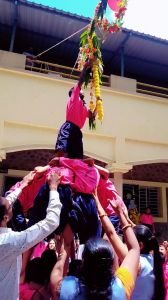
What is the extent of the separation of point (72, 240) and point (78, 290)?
101cm

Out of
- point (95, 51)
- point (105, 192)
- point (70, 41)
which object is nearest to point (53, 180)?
point (105, 192)

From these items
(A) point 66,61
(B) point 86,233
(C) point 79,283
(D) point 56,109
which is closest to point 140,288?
(B) point 86,233

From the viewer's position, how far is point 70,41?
8914mm

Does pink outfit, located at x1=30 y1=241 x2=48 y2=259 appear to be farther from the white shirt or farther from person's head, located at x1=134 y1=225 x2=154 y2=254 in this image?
the white shirt

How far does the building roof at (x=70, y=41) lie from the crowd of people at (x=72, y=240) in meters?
5.29

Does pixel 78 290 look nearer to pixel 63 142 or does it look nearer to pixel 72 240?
pixel 72 240

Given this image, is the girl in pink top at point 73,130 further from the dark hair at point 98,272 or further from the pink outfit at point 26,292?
the dark hair at point 98,272

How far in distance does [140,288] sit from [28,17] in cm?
728

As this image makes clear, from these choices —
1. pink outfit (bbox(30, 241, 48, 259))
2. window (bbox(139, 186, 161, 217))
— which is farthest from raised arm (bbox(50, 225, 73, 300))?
window (bbox(139, 186, 161, 217))

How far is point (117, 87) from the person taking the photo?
8484 millimetres

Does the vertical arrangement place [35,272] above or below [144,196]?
below

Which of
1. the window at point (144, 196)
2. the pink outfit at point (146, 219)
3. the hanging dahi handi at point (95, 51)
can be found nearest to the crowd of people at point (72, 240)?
the hanging dahi handi at point (95, 51)

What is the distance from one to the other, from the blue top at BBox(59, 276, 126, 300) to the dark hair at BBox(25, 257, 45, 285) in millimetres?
686

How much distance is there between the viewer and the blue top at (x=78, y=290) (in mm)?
1516
